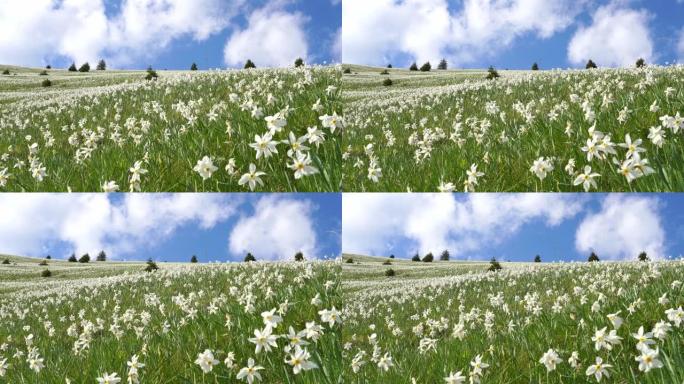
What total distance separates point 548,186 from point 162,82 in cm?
703

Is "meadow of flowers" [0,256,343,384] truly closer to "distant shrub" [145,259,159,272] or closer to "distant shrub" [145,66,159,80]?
Answer: "distant shrub" [145,259,159,272]

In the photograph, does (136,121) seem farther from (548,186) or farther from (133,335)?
(548,186)

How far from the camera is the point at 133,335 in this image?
726 cm

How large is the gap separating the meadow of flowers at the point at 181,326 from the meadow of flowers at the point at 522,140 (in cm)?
148

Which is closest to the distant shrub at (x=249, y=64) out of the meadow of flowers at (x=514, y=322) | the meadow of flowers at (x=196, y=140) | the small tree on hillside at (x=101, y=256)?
the meadow of flowers at (x=196, y=140)

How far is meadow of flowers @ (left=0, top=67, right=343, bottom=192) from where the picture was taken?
580 centimetres

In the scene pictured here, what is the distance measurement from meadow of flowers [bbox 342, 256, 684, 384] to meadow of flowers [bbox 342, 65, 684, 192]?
51.8 inches

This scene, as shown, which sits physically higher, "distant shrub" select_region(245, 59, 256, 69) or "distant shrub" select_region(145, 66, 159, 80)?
"distant shrub" select_region(145, 66, 159, 80)

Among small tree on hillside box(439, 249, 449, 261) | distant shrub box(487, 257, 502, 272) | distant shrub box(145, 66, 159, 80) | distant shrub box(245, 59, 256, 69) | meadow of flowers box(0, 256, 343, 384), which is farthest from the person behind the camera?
distant shrub box(145, 66, 159, 80)

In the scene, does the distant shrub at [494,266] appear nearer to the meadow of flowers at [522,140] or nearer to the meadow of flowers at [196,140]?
the meadow of flowers at [522,140]

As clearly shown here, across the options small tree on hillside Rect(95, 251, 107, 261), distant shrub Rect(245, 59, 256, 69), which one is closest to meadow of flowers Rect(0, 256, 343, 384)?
small tree on hillside Rect(95, 251, 107, 261)

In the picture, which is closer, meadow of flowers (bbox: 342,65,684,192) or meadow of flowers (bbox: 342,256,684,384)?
meadow of flowers (bbox: 342,65,684,192)

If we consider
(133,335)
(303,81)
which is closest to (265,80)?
(303,81)

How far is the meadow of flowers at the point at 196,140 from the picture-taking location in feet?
19.0
